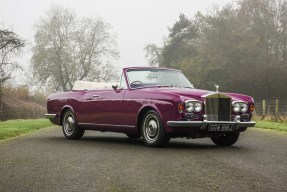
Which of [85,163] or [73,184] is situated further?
[85,163]

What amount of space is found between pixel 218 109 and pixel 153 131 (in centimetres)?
129

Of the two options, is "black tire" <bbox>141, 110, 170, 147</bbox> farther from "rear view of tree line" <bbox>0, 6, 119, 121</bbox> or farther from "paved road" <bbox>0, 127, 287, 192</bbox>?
"rear view of tree line" <bbox>0, 6, 119, 121</bbox>

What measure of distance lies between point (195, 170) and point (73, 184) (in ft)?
5.68

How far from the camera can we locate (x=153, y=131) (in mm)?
8984

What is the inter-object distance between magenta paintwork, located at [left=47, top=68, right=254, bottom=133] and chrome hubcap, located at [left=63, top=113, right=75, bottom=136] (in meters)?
0.22

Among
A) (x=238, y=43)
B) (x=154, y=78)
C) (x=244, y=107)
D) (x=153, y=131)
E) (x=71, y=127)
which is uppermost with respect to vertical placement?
(x=238, y=43)

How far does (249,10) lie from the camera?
57688 millimetres

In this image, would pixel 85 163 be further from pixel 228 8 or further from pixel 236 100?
pixel 228 8

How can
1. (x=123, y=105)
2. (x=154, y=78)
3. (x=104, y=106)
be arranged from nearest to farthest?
1. (x=123, y=105)
2. (x=154, y=78)
3. (x=104, y=106)

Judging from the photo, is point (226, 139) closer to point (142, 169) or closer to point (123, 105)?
point (123, 105)

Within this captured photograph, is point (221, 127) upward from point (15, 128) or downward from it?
upward

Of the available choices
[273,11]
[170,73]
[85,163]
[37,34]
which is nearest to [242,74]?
[273,11]

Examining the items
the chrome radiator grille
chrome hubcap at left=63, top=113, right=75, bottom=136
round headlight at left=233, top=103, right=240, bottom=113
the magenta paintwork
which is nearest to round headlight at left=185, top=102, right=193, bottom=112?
the magenta paintwork

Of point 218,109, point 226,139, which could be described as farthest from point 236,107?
point 226,139
